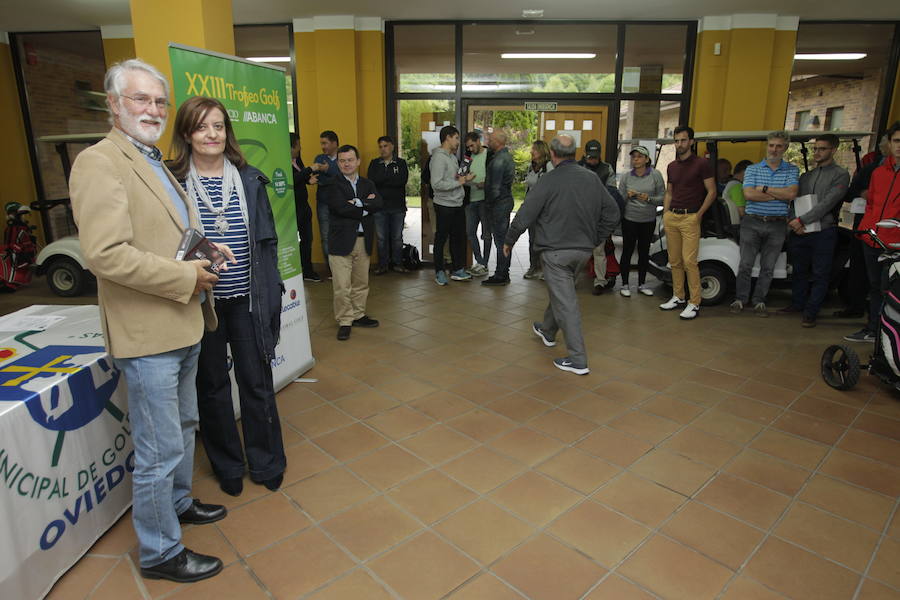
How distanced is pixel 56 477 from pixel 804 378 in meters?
4.59

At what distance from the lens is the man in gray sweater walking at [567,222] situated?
4.11 metres

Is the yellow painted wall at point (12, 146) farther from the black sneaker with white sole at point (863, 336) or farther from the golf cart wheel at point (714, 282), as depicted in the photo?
the black sneaker with white sole at point (863, 336)

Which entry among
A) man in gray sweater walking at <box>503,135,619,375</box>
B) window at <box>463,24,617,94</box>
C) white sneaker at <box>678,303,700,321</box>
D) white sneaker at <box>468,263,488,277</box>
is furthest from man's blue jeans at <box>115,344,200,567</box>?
window at <box>463,24,617,94</box>

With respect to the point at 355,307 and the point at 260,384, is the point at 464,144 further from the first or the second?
the point at 260,384

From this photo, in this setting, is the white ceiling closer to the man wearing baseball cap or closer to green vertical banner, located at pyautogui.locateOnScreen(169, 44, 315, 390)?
the man wearing baseball cap

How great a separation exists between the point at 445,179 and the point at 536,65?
277 centimetres

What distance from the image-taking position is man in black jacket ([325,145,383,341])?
480 centimetres

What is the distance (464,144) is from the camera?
8266 millimetres

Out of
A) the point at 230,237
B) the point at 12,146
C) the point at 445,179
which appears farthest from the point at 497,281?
the point at 12,146

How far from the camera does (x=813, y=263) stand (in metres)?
5.52

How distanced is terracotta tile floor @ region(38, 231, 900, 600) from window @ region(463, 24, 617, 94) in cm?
Result: 481

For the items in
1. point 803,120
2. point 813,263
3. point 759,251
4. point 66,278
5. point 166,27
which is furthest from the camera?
point 803,120

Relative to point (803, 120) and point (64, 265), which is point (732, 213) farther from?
point (64, 265)

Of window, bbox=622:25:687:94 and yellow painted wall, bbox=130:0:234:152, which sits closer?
yellow painted wall, bbox=130:0:234:152
